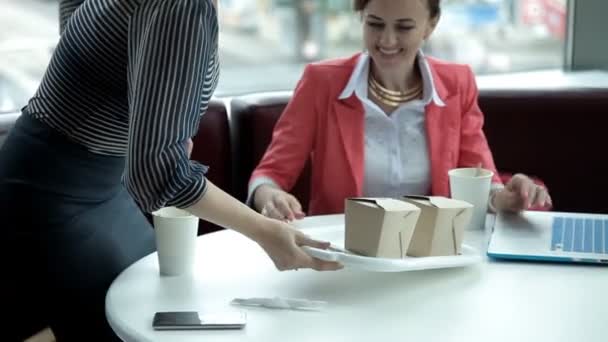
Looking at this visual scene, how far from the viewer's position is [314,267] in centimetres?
147

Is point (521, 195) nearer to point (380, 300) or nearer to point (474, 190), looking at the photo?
point (474, 190)

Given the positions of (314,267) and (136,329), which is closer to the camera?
(136,329)

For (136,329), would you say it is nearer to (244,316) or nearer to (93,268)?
(244,316)

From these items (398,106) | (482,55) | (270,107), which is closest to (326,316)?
(398,106)

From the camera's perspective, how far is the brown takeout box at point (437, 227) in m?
1.51

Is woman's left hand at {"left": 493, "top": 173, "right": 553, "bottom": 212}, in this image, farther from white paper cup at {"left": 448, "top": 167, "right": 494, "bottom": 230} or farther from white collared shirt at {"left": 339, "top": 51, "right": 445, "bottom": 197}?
white collared shirt at {"left": 339, "top": 51, "right": 445, "bottom": 197}

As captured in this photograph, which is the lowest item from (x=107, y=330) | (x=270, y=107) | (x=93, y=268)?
(x=107, y=330)

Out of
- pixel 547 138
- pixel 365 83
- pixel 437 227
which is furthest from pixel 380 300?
pixel 547 138

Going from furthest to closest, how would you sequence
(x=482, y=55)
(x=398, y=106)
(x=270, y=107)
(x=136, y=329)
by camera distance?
(x=482, y=55)
(x=270, y=107)
(x=398, y=106)
(x=136, y=329)

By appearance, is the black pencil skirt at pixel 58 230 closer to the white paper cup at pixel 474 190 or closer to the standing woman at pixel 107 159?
the standing woman at pixel 107 159

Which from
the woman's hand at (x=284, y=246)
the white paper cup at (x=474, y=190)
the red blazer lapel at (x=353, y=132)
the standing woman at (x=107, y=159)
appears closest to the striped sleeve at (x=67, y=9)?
the standing woman at (x=107, y=159)

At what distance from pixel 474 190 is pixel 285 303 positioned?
0.55m

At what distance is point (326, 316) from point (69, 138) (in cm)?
58

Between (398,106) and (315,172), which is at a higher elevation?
(398,106)
